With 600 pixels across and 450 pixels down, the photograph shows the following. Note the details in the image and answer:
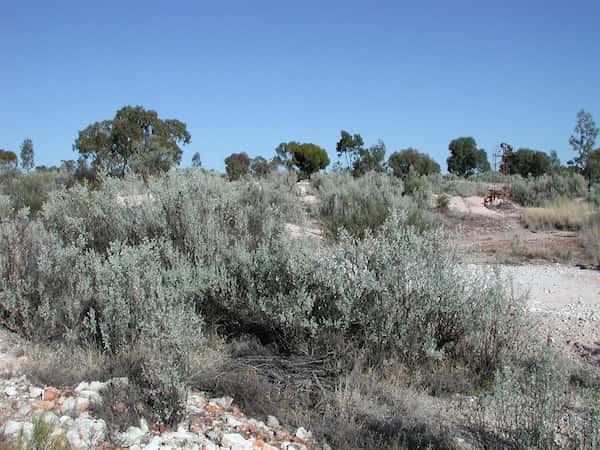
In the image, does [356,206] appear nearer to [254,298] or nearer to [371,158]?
[254,298]

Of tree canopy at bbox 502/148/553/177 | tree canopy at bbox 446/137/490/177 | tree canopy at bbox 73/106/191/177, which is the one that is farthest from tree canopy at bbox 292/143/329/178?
tree canopy at bbox 446/137/490/177

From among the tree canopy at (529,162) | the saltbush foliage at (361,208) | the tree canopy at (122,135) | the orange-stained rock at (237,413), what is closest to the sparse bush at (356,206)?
the saltbush foliage at (361,208)

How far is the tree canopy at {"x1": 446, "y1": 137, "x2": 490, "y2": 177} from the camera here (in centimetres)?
5628

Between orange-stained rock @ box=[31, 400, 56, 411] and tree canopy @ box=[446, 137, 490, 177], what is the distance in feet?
180

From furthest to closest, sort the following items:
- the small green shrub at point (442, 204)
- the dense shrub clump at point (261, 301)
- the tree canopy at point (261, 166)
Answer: the tree canopy at point (261, 166) < the small green shrub at point (442, 204) < the dense shrub clump at point (261, 301)

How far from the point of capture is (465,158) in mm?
56375

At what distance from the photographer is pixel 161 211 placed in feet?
22.2

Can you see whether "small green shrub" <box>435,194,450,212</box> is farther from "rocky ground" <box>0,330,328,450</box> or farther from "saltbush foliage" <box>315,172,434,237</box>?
"rocky ground" <box>0,330,328,450</box>

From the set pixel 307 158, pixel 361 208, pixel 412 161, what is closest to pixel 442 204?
pixel 361 208

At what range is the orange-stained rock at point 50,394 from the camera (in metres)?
3.88

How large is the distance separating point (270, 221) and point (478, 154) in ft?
175

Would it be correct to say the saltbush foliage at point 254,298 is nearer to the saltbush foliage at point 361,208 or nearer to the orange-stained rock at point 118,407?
the orange-stained rock at point 118,407

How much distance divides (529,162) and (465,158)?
1005cm

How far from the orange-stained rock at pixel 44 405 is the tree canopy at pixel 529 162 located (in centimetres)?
4593
